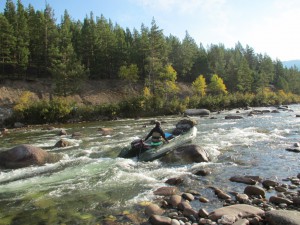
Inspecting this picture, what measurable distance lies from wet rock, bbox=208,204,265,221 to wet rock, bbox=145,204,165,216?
1.44m

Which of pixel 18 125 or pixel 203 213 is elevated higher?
pixel 18 125

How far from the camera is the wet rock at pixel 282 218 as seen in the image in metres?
6.94

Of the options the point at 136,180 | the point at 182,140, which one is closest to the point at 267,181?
the point at 136,180

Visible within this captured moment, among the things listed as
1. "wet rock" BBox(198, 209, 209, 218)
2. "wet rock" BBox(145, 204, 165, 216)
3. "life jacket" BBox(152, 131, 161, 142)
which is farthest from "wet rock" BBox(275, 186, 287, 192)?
"life jacket" BBox(152, 131, 161, 142)

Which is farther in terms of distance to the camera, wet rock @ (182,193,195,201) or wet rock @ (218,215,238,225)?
wet rock @ (182,193,195,201)

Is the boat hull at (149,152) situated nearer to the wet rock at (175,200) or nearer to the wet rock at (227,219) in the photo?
the wet rock at (175,200)

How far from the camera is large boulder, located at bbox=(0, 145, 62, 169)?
46.8 feet

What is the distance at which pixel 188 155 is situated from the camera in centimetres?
1445

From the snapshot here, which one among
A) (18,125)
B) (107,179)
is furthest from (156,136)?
(18,125)

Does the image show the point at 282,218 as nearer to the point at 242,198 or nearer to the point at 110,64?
the point at 242,198

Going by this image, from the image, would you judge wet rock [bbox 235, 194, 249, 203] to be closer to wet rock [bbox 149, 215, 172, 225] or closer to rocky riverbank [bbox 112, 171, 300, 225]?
rocky riverbank [bbox 112, 171, 300, 225]

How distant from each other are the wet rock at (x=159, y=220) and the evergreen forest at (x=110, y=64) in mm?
34056

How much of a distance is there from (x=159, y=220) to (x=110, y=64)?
6631 cm

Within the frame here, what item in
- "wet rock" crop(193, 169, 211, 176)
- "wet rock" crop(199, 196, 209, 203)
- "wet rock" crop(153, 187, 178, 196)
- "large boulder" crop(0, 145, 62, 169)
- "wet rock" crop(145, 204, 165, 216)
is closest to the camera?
"wet rock" crop(145, 204, 165, 216)
